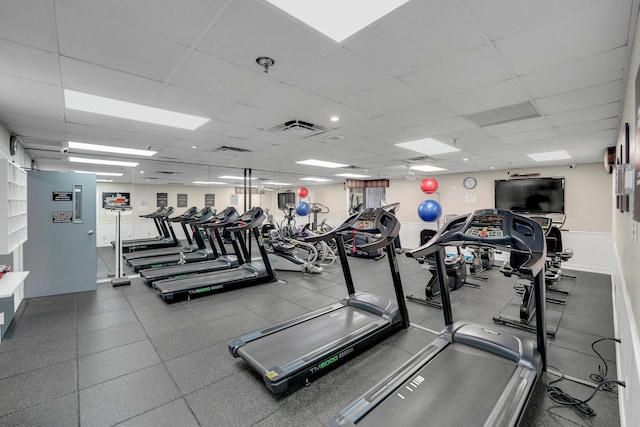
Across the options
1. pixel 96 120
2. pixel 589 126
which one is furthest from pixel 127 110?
pixel 589 126

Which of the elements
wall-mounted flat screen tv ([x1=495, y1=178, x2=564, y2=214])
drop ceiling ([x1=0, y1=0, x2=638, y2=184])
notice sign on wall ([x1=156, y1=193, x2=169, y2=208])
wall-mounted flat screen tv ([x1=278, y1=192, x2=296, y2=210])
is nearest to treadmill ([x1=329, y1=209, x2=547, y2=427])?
drop ceiling ([x1=0, y1=0, x2=638, y2=184])

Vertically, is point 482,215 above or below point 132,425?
above

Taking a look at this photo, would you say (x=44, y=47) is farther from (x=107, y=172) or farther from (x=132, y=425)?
(x=107, y=172)

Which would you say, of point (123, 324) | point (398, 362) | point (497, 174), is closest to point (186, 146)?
point (123, 324)

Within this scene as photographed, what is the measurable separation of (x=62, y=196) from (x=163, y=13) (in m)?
4.72

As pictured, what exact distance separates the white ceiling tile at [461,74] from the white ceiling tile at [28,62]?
2.75 m

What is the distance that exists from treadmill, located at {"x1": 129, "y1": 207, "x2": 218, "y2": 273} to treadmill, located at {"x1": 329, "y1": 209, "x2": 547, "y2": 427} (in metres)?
5.27

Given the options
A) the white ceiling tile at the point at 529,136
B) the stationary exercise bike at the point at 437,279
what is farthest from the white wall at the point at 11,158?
the white ceiling tile at the point at 529,136

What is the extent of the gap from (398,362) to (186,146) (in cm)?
463

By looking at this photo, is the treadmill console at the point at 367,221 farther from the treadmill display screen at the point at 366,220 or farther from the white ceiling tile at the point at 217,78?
the white ceiling tile at the point at 217,78

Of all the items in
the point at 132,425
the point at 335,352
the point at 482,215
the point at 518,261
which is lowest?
the point at 132,425

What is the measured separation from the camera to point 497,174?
824 cm

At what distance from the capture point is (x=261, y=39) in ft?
6.15

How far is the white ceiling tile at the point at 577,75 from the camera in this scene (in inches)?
82.5
